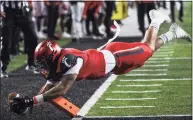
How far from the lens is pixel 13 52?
15.3 meters

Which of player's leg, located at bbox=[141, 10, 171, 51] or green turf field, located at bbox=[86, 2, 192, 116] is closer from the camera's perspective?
green turf field, located at bbox=[86, 2, 192, 116]

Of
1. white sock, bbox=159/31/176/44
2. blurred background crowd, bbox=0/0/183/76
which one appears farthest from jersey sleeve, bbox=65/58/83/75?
blurred background crowd, bbox=0/0/183/76

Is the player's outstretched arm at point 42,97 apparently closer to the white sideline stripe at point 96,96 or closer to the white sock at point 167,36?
the white sideline stripe at point 96,96

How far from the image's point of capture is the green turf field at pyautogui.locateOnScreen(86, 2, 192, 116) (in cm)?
893

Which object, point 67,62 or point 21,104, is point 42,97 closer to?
point 21,104

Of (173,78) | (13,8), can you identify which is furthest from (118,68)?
(13,8)

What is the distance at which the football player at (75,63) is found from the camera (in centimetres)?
765

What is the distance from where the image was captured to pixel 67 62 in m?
7.68

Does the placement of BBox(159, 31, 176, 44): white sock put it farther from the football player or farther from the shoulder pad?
the shoulder pad

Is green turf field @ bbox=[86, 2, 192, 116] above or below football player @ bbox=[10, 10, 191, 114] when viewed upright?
below

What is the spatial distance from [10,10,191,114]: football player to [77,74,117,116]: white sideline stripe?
696 mm

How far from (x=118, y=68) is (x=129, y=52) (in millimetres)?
265

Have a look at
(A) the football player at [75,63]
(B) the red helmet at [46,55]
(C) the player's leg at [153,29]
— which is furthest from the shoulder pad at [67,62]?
(C) the player's leg at [153,29]

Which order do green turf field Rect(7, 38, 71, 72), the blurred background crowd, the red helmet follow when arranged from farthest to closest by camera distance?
the blurred background crowd < green turf field Rect(7, 38, 71, 72) < the red helmet
